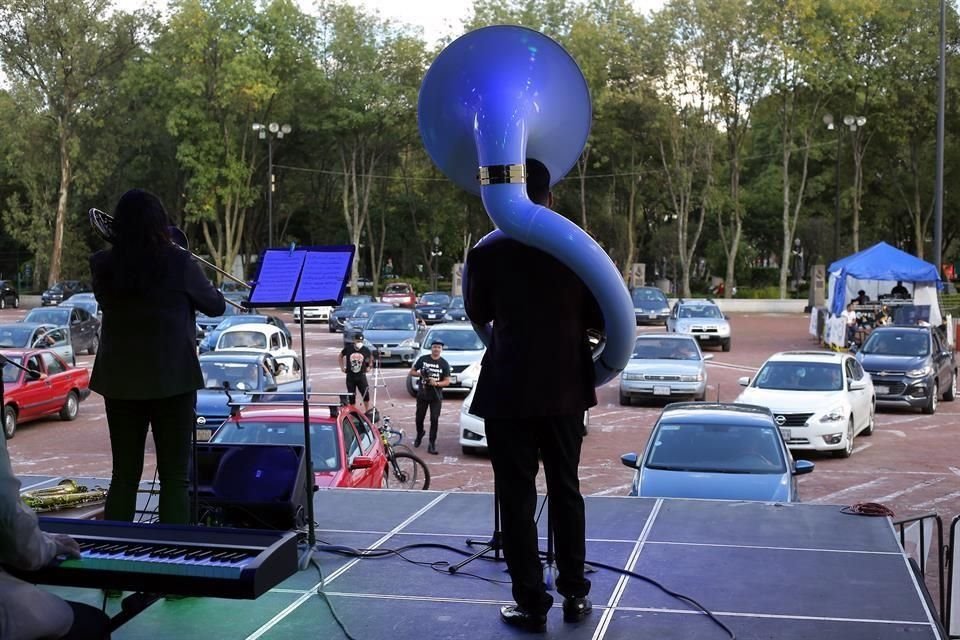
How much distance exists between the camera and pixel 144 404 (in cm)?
Result: 522

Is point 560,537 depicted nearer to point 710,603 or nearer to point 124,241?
point 710,603

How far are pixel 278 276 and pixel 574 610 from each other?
8.01 feet

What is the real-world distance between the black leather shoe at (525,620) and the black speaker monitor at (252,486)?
69.5 inches

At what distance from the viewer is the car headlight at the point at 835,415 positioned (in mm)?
16562

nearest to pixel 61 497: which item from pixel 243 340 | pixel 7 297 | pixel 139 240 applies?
pixel 139 240

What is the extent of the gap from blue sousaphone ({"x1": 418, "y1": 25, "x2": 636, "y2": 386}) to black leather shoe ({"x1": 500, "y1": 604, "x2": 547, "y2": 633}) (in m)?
1.06

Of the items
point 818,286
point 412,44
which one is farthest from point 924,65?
point 412,44

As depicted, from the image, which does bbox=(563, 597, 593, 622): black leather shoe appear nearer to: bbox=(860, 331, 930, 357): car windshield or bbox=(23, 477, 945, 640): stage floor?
bbox=(23, 477, 945, 640): stage floor

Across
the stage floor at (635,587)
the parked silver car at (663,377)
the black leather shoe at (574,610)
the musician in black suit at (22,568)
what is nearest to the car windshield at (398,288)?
the parked silver car at (663,377)

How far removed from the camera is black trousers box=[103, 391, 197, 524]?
17.1ft

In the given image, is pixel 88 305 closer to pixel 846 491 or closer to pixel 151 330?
pixel 846 491

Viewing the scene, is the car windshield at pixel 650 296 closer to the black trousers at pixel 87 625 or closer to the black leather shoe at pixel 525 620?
the black leather shoe at pixel 525 620

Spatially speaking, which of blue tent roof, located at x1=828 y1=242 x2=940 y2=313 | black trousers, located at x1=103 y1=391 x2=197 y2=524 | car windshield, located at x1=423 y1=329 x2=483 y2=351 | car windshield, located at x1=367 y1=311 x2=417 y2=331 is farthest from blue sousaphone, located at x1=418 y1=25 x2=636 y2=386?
blue tent roof, located at x1=828 y1=242 x2=940 y2=313

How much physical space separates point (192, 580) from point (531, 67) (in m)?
2.56
